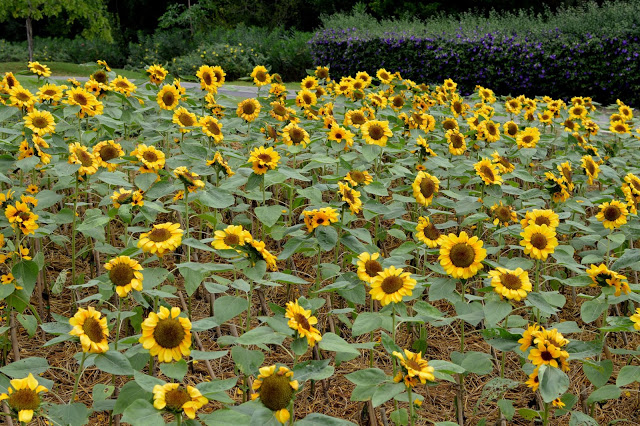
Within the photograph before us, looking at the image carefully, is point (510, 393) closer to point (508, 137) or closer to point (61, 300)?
point (508, 137)

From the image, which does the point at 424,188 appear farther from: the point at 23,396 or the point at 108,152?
the point at 23,396

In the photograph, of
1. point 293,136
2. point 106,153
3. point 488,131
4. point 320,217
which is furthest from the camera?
point 488,131

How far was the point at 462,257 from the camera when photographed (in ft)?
6.26

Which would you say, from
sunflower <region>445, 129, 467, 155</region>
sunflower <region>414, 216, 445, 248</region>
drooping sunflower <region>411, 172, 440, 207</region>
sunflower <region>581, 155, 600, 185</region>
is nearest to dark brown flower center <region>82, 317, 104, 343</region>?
sunflower <region>414, 216, 445, 248</region>

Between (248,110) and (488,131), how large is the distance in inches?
52.5

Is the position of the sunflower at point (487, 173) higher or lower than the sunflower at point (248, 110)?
lower

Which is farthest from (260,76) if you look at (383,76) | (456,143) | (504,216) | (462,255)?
(462,255)

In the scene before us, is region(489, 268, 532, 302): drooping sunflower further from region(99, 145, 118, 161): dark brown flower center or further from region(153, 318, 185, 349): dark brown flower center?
region(99, 145, 118, 161): dark brown flower center

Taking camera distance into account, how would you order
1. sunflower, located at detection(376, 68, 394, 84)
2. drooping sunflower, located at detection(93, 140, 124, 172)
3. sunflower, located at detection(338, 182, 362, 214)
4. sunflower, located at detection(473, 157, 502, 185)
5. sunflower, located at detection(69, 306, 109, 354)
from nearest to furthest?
sunflower, located at detection(69, 306, 109, 354) < sunflower, located at detection(338, 182, 362, 214) < drooping sunflower, located at detection(93, 140, 124, 172) < sunflower, located at detection(473, 157, 502, 185) < sunflower, located at detection(376, 68, 394, 84)

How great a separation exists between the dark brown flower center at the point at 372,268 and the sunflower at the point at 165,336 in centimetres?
61

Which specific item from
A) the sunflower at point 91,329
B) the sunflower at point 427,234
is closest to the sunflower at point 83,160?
the sunflower at point 91,329

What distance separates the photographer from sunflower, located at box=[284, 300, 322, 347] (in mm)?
1508

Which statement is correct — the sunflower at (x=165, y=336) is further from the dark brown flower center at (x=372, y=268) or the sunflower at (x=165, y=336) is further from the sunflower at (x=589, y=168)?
the sunflower at (x=589, y=168)

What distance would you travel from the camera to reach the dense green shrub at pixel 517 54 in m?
10.0
